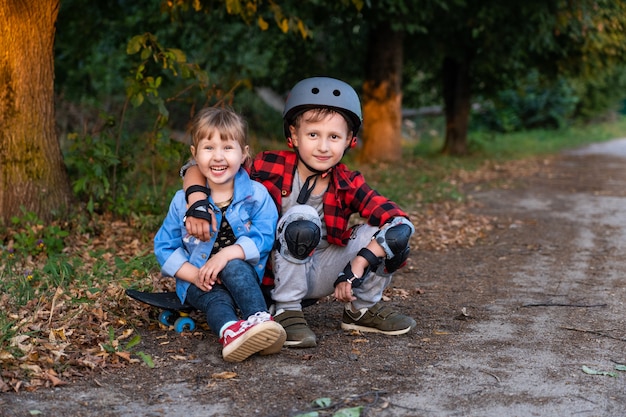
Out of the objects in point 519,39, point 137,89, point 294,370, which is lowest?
point 294,370

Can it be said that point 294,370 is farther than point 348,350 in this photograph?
No

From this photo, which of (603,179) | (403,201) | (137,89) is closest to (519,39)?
(603,179)

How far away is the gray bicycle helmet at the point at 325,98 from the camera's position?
13.7ft

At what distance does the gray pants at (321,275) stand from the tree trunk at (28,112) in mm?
2893

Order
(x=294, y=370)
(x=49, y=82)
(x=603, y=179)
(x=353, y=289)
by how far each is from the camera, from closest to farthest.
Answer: (x=294, y=370) → (x=353, y=289) → (x=49, y=82) → (x=603, y=179)

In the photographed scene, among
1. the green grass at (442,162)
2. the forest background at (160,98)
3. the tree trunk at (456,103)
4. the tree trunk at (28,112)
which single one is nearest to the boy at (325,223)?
the forest background at (160,98)

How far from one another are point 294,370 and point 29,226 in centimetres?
323

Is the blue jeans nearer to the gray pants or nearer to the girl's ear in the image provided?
the gray pants

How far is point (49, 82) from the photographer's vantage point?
6.57 meters

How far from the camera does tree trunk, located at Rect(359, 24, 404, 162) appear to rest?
1480 cm

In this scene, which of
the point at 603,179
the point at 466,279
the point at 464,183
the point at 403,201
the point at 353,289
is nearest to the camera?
the point at 353,289

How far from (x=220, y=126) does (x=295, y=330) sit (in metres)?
1.05

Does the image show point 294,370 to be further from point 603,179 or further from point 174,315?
point 603,179

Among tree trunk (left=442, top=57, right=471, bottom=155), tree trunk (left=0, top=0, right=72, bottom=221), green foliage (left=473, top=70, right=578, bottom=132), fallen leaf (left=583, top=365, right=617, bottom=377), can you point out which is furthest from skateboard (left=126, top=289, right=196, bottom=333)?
green foliage (left=473, top=70, right=578, bottom=132)
